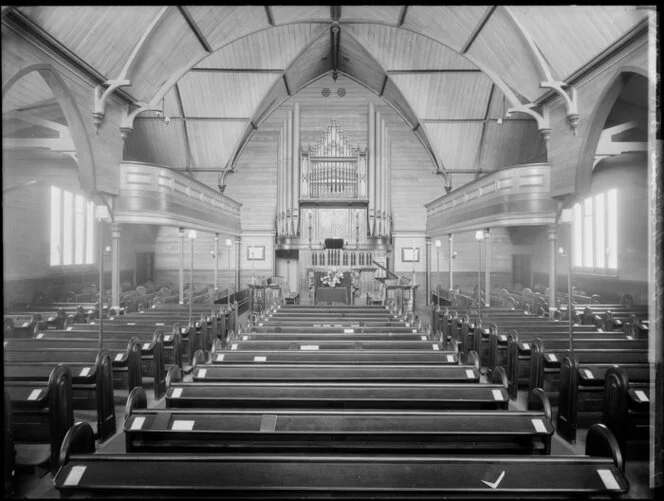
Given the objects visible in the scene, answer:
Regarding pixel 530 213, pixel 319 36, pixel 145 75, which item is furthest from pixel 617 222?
pixel 145 75

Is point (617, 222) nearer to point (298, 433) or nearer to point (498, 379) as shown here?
point (498, 379)

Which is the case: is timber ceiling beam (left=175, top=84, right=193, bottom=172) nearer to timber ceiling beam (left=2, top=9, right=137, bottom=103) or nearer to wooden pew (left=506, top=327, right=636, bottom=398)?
timber ceiling beam (left=2, top=9, right=137, bottom=103)

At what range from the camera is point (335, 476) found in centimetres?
260

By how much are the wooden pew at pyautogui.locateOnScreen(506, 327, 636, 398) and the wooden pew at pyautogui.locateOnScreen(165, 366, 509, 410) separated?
2307 mm

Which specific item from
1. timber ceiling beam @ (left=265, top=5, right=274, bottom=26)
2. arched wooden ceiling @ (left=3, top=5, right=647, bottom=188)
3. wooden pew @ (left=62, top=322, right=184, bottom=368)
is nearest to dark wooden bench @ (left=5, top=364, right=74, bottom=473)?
wooden pew @ (left=62, top=322, right=184, bottom=368)

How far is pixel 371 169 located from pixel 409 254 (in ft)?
14.0

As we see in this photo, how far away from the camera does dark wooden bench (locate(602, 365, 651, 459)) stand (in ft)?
13.8

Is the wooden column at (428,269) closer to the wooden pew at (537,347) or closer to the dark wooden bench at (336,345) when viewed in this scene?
the wooden pew at (537,347)

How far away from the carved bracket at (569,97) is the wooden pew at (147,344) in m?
9.05

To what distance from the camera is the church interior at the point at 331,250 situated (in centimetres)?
273

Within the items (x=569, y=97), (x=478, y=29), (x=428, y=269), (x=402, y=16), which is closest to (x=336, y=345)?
(x=569, y=97)

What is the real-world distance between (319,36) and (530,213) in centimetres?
1067

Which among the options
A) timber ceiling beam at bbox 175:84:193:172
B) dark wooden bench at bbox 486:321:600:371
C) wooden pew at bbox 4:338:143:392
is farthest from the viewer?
timber ceiling beam at bbox 175:84:193:172

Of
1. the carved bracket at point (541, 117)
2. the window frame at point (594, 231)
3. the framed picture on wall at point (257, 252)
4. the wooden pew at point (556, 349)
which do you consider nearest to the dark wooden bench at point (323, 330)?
the wooden pew at point (556, 349)
